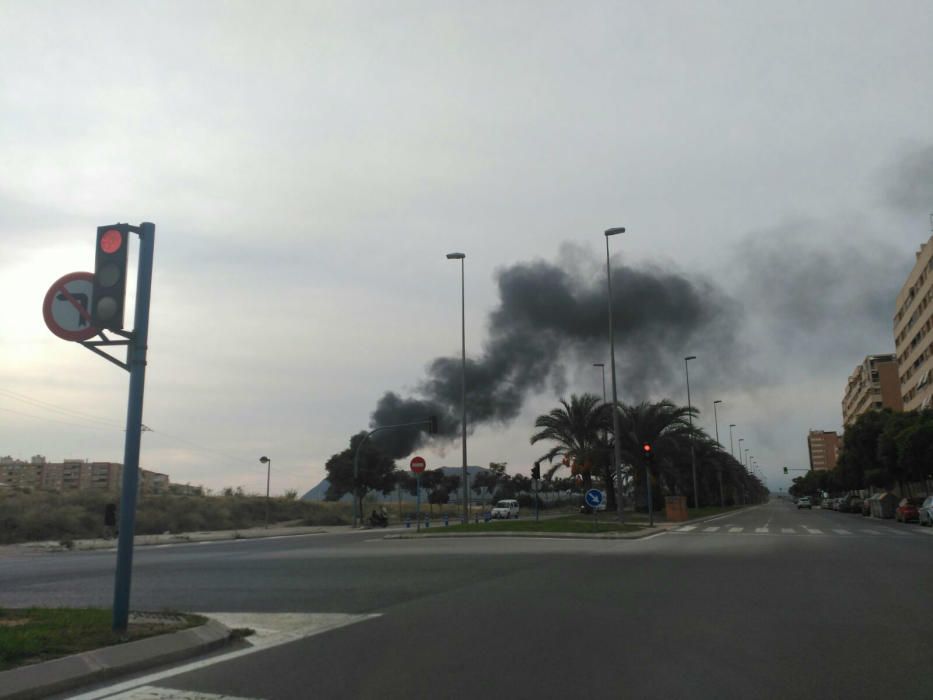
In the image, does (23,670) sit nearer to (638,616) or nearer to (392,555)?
(638,616)

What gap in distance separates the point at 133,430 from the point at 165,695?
3.14 meters

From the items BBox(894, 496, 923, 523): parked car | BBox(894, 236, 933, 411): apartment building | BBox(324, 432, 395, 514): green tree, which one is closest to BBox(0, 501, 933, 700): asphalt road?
BBox(894, 496, 923, 523): parked car

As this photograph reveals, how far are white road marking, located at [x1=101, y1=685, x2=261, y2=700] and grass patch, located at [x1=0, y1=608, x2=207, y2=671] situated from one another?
1199mm

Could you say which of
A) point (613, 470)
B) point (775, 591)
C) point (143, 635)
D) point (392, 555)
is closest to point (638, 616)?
point (775, 591)

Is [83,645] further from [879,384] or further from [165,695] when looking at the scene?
[879,384]

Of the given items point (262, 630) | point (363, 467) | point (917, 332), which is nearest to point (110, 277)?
point (262, 630)

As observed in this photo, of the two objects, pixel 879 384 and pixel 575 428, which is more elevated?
pixel 879 384

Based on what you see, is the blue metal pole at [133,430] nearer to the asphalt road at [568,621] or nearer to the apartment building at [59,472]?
the asphalt road at [568,621]

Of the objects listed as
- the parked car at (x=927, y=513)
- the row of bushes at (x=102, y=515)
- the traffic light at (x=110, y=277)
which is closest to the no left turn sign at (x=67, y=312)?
the traffic light at (x=110, y=277)

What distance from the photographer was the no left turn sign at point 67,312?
26.2 ft

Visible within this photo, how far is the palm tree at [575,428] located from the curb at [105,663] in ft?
131

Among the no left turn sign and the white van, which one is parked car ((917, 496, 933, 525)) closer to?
the white van

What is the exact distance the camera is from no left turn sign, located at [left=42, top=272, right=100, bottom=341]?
8.00 m

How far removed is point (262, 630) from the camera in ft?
29.0
